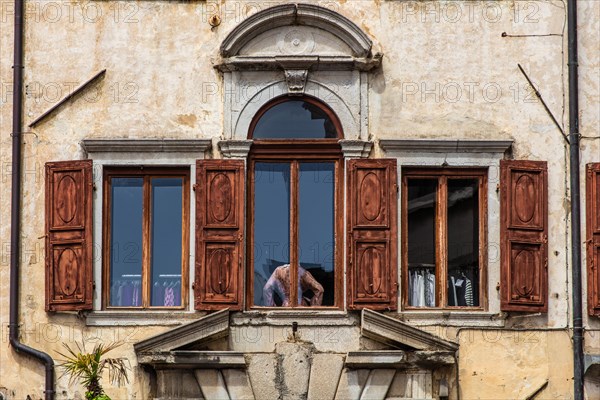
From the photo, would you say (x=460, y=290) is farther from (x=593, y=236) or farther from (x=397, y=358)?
(x=593, y=236)

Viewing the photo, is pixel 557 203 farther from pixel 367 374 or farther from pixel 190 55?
pixel 190 55

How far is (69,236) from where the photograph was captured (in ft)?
80.5

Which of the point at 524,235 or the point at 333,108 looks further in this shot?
the point at 333,108

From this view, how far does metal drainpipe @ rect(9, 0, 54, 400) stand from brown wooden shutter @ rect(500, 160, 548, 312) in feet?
18.8

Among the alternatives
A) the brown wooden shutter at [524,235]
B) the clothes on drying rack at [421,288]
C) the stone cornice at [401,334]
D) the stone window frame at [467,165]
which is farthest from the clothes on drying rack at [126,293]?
the brown wooden shutter at [524,235]

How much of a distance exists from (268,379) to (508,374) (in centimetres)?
297

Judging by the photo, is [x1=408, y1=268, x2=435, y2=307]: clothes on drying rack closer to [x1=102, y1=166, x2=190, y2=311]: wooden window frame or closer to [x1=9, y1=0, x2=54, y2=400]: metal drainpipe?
[x1=102, y1=166, x2=190, y2=311]: wooden window frame

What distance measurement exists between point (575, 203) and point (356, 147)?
9.29 feet

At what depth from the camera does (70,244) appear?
24.5 metres

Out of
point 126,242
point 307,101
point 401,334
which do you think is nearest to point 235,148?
point 307,101

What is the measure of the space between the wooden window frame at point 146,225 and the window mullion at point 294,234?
4.26 ft

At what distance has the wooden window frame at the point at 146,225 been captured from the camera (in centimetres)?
2464

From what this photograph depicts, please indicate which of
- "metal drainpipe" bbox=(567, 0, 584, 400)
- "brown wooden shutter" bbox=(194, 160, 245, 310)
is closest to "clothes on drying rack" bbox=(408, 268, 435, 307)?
"metal drainpipe" bbox=(567, 0, 584, 400)

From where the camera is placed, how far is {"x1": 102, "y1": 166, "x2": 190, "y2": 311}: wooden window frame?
2464 cm
